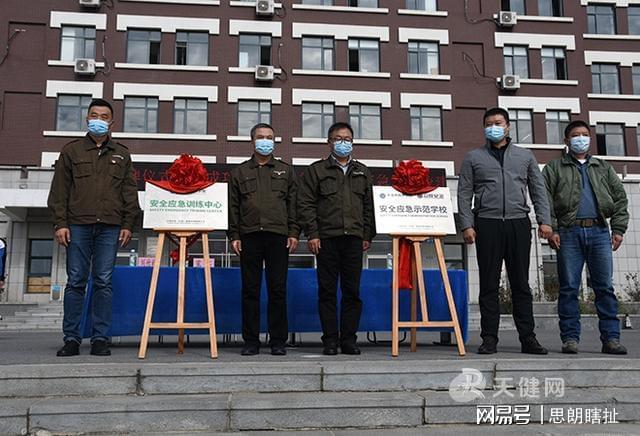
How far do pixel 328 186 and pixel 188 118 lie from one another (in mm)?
19320

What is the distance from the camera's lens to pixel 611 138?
2639cm

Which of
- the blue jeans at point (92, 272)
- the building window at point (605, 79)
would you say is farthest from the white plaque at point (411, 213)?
the building window at point (605, 79)

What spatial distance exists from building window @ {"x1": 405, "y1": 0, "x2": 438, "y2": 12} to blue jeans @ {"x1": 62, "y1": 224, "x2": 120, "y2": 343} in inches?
921

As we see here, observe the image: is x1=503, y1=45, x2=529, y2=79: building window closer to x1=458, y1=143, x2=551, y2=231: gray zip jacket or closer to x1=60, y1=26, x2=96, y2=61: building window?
x1=60, y1=26, x2=96, y2=61: building window

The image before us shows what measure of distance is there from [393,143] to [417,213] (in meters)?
19.2

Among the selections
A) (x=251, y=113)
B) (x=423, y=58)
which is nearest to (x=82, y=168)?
(x=251, y=113)

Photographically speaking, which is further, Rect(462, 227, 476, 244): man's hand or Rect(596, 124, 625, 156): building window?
Rect(596, 124, 625, 156): building window

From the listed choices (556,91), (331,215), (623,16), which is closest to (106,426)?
(331,215)

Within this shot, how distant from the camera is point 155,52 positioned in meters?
24.4

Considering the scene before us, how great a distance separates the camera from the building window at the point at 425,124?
25250 mm

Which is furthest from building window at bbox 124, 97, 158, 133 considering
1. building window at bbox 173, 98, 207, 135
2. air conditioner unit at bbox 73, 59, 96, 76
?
air conditioner unit at bbox 73, 59, 96, 76

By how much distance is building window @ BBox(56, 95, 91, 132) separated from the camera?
23422mm

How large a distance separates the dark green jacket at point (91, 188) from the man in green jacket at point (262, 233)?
1035mm

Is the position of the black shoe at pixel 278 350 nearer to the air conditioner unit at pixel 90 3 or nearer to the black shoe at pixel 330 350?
the black shoe at pixel 330 350
